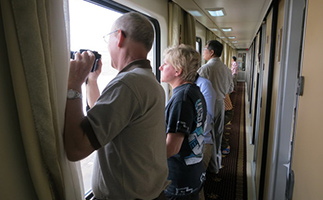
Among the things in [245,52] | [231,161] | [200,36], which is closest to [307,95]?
[231,161]

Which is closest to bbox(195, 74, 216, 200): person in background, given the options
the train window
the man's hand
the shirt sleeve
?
the shirt sleeve

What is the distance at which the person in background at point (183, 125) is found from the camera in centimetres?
142

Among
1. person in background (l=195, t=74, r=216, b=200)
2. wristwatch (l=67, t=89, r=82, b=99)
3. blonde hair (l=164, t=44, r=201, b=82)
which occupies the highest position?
blonde hair (l=164, t=44, r=201, b=82)

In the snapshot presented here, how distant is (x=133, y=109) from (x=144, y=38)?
1.26 feet

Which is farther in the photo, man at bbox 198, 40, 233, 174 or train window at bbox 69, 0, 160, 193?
man at bbox 198, 40, 233, 174

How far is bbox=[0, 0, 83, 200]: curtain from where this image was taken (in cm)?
70

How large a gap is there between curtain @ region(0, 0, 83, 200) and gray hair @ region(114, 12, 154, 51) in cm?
26

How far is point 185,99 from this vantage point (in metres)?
1.45

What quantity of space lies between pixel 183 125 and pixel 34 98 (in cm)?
89

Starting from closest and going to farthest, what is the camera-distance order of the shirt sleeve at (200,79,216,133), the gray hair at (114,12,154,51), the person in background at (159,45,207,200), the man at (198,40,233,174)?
the gray hair at (114,12,154,51)
the person in background at (159,45,207,200)
the shirt sleeve at (200,79,216,133)
the man at (198,40,233,174)

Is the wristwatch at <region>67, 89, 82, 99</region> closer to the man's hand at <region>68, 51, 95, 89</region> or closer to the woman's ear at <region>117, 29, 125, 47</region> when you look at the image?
the man's hand at <region>68, 51, 95, 89</region>

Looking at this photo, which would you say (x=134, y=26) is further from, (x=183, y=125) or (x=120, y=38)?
(x=183, y=125)

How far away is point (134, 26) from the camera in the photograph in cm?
104

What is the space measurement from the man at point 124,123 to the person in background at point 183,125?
297mm
